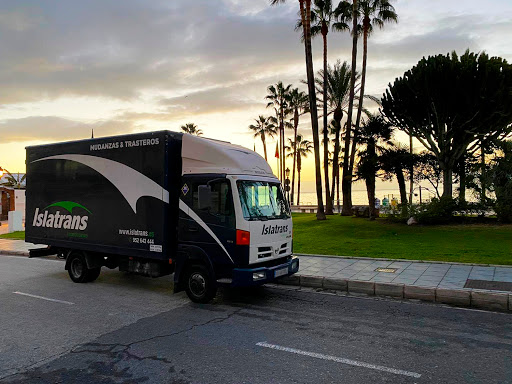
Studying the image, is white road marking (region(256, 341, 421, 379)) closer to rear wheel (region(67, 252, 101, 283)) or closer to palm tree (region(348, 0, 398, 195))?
rear wheel (region(67, 252, 101, 283))

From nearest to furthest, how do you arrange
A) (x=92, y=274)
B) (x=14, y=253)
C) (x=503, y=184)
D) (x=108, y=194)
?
(x=108, y=194), (x=92, y=274), (x=14, y=253), (x=503, y=184)

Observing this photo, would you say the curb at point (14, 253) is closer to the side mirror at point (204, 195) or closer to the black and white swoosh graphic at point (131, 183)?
the black and white swoosh graphic at point (131, 183)

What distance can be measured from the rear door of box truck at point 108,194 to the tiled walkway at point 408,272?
3.88 m

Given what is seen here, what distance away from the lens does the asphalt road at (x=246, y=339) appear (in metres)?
4.52

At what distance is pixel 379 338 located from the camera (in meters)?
5.65

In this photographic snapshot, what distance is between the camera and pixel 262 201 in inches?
308

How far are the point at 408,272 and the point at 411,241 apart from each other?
5674mm

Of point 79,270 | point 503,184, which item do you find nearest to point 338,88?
point 503,184

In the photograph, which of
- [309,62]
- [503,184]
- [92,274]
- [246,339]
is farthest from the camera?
[309,62]

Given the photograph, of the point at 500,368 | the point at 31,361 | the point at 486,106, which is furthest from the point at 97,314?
the point at 486,106

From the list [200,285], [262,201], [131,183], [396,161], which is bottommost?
[200,285]

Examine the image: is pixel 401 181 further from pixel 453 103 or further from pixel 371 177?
pixel 453 103

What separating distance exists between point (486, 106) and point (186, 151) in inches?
737

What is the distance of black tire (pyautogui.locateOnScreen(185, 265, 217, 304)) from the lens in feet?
24.8
